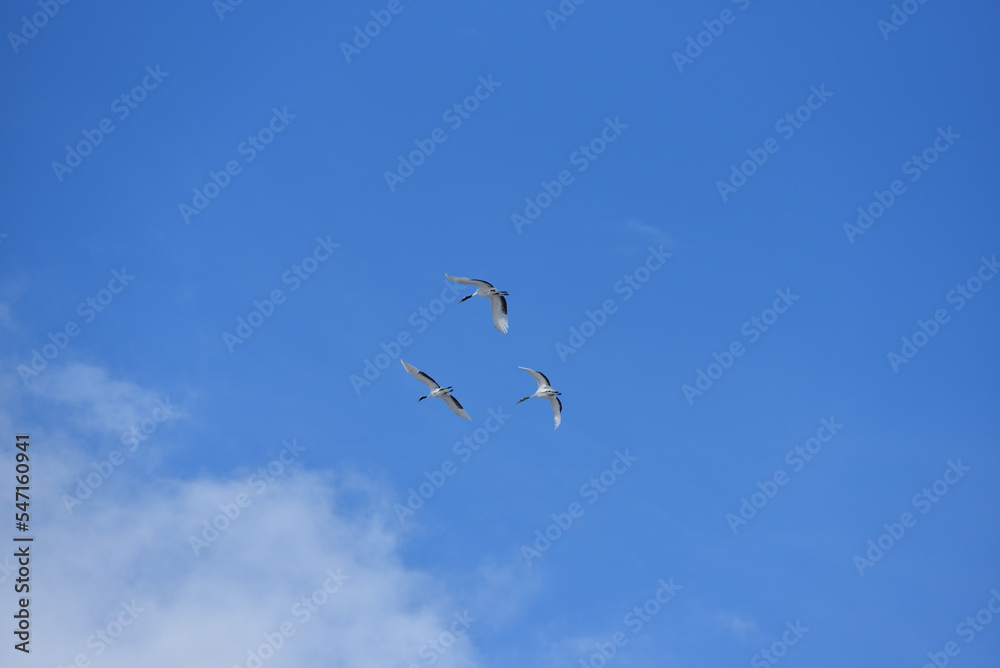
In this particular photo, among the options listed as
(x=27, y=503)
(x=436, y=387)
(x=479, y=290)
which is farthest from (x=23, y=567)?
(x=479, y=290)

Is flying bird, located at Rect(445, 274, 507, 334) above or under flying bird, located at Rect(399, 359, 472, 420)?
above

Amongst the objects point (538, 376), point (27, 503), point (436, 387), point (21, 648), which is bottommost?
point (21, 648)

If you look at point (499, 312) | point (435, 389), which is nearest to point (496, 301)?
point (499, 312)

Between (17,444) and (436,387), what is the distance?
24.3 meters

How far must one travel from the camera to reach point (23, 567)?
2084 inches

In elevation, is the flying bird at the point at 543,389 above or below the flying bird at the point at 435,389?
above

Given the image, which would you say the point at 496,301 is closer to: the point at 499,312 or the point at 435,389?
the point at 499,312

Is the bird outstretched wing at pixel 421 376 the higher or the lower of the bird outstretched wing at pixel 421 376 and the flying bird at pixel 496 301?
the lower

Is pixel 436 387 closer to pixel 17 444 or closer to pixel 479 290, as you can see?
pixel 479 290

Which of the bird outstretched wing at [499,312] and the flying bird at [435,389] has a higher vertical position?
the bird outstretched wing at [499,312]

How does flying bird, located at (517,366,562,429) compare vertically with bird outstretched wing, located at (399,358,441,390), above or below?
above

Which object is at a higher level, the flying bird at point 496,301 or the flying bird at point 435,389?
the flying bird at point 496,301

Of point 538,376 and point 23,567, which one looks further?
point 538,376

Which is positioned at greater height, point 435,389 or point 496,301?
point 496,301
